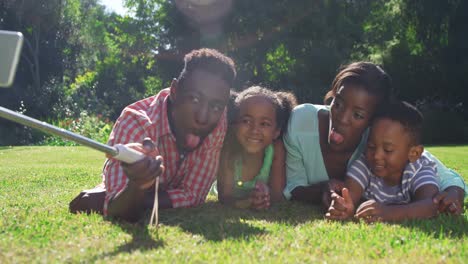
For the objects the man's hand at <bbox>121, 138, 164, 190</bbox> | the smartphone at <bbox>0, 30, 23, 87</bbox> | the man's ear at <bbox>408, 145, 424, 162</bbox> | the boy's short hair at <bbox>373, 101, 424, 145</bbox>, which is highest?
the smartphone at <bbox>0, 30, 23, 87</bbox>

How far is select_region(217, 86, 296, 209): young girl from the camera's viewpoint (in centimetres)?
454

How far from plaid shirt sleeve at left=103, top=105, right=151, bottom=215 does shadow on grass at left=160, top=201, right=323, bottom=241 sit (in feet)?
1.40

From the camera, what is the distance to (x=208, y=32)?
83.5 ft

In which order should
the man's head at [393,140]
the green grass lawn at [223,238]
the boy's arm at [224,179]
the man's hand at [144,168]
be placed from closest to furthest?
the green grass lawn at [223,238], the man's hand at [144,168], the man's head at [393,140], the boy's arm at [224,179]

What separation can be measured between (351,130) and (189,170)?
1.35 meters

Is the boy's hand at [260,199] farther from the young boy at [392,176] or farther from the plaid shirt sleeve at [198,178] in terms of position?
the young boy at [392,176]

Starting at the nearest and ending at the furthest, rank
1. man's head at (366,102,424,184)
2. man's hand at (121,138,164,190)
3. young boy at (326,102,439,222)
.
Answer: man's hand at (121,138,164,190), young boy at (326,102,439,222), man's head at (366,102,424,184)

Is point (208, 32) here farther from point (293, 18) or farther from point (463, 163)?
point (463, 163)

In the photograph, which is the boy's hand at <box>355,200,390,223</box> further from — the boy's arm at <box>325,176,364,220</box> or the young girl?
the young girl

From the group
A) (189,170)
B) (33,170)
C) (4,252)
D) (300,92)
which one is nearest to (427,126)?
(300,92)

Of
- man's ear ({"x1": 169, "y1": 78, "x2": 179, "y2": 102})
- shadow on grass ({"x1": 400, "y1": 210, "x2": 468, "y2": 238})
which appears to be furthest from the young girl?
shadow on grass ({"x1": 400, "y1": 210, "x2": 468, "y2": 238})

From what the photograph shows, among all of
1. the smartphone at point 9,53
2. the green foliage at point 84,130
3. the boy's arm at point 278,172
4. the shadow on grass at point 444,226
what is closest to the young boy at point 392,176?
the shadow on grass at point 444,226

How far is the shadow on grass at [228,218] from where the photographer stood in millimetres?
3325

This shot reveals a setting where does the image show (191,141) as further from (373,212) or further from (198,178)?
(373,212)
